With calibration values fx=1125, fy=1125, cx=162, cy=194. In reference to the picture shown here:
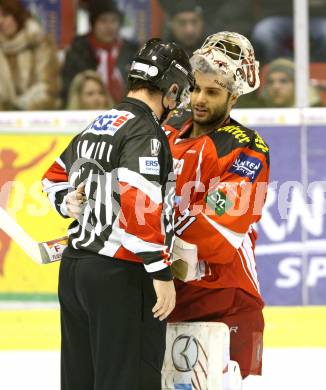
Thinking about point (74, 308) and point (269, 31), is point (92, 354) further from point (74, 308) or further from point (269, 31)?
point (269, 31)

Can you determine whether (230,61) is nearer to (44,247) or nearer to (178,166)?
(178,166)

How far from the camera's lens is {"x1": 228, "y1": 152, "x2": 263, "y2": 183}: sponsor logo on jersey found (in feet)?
11.8

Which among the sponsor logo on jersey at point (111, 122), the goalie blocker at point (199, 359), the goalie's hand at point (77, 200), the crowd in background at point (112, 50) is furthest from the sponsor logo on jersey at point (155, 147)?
the crowd in background at point (112, 50)

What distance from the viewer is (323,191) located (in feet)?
21.0

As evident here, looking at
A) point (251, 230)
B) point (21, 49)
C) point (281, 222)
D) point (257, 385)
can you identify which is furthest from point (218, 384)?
point (21, 49)

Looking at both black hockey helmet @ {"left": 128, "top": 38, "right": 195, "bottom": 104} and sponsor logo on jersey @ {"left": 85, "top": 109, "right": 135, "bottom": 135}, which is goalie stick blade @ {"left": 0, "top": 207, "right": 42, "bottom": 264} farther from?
black hockey helmet @ {"left": 128, "top": 38, "right": 195, "bottom": 104}

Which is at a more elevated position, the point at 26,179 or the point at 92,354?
the point at 26,179

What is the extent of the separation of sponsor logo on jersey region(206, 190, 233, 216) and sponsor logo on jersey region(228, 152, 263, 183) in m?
0.10

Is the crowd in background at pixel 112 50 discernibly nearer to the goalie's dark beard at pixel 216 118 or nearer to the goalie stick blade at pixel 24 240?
the goalie's dark beard at pixel 216 118

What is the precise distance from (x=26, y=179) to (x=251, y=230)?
109 inches

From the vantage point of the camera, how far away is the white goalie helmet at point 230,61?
12.2ft

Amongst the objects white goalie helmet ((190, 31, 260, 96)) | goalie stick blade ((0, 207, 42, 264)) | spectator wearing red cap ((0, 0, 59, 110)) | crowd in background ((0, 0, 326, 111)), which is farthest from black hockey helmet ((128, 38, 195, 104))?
spectator wearing red cap ((0, 0, 59, 110))

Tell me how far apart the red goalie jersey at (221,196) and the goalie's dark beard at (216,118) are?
3 cm

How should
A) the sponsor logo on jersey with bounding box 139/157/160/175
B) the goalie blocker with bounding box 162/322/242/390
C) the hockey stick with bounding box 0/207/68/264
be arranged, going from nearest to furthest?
the sponsor logo on jersey with bounding box 139/157/160/175 < the goalie blocker with bounding box 162/322/242/390 < the hockey stick with bounding box 0/207/68/264
